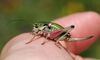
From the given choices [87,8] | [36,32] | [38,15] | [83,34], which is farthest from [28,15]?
[36,32]

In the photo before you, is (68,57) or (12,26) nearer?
(68,57)

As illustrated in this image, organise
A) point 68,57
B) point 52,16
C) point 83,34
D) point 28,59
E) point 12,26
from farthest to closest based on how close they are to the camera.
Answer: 1. point 52,16
2. point 12,26
3. point 83,34
4. point 68,57
5. point 28,59

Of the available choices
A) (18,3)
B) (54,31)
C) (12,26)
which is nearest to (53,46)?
(54,31)

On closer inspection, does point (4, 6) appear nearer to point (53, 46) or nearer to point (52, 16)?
point (52, 16)

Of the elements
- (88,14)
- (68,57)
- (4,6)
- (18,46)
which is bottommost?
(68,57)

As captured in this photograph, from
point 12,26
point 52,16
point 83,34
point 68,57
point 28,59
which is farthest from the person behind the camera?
point 52,16

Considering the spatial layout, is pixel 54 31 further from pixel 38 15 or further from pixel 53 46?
pixel 38 15

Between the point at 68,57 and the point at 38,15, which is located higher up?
the point at 38,15
